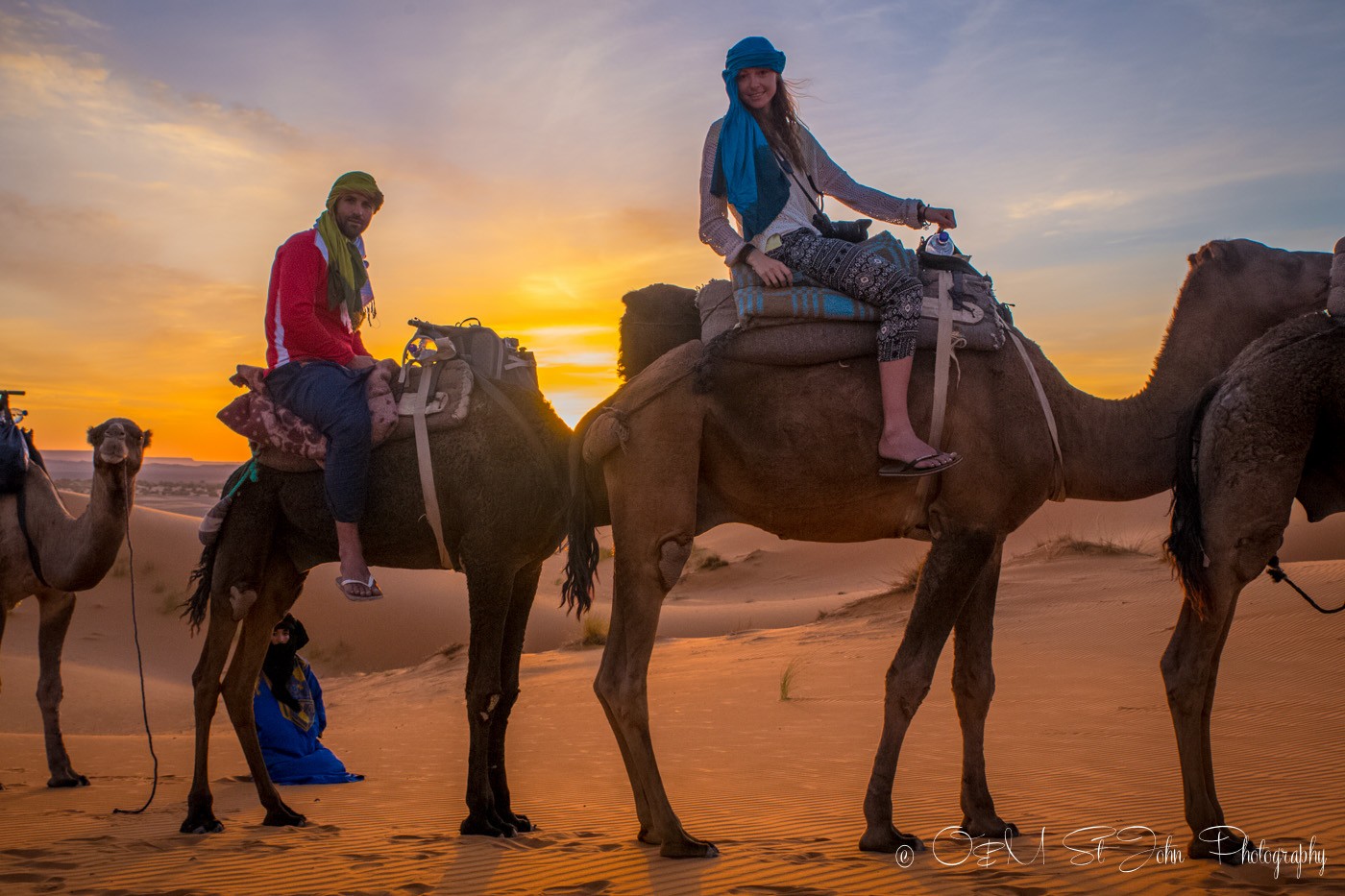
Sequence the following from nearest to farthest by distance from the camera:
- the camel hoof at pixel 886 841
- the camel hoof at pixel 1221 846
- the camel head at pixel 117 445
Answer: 1. the camel hoof at pixel 1221 846
2. the camel hoof at pixel 886 841
3. the camel head at pixel 117 445

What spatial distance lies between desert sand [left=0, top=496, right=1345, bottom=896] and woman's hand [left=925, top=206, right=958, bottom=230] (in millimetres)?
3336

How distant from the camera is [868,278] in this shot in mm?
5602

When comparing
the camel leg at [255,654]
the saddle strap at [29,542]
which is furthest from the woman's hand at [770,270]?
the saddle strap at [29,542]

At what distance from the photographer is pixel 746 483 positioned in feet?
18.7

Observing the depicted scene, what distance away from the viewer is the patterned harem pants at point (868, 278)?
5.44m

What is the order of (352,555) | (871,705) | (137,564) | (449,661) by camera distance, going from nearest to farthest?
(352,555) → (871,705) → (449,661) → (137,564)

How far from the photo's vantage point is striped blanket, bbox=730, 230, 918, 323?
565cm

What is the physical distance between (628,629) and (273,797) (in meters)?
2.79

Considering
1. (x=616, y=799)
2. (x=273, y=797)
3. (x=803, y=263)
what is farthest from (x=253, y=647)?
(x=803, y=263)

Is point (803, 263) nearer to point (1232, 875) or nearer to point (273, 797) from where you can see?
point (1232, 875)

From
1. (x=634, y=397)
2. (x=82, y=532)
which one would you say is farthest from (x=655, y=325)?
(x=82, y=532)

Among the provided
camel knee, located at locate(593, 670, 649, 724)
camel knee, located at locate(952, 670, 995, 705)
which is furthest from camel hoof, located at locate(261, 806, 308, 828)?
camel knee, located at locate(952, 670, 995, 705)

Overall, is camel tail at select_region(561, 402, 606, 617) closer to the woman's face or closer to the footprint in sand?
→ the footprint in sand

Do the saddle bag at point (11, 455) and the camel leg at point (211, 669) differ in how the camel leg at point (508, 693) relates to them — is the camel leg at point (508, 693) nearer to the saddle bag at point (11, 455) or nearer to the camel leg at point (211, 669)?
the camel leg at point (211, 669)
